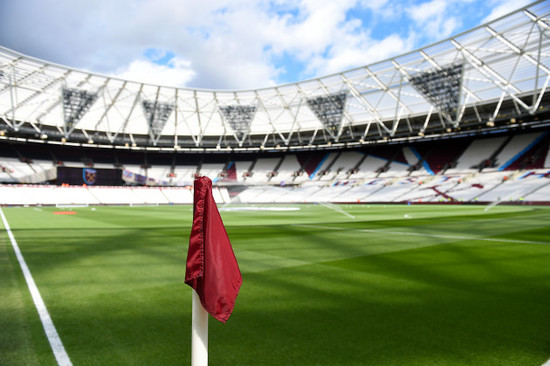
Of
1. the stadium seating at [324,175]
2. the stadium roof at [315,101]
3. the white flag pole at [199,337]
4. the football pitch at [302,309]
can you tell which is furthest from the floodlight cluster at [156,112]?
the white flag pole at [199,337]

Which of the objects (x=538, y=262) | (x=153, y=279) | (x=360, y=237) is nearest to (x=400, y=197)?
(x=360, y=237)

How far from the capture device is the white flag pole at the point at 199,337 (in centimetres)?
210

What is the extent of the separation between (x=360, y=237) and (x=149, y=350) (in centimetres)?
1042

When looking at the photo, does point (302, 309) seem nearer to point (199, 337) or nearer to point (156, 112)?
point (199, 337)

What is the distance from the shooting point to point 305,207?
43.0m

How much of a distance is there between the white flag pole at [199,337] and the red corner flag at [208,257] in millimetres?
65

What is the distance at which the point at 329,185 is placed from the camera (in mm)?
64062

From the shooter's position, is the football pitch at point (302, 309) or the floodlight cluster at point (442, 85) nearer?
the football pitch at point (302, 309)

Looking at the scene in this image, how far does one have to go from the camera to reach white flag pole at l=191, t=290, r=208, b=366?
2098mm

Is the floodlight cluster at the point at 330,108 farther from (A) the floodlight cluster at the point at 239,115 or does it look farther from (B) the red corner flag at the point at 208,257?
(B) the red corner flag at the point at 208,257

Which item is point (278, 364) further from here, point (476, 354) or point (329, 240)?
point (329, 240)

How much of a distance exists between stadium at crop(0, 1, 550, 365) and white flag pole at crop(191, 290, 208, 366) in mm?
1244

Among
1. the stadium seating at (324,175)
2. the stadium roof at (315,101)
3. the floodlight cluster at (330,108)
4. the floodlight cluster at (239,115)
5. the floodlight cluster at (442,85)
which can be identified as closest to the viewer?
the stadium roof at (315,101)

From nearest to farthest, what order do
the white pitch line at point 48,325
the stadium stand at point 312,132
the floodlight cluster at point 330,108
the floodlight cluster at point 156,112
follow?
the white pitch line at point 48,325, the stadium stand at point 312,132, the floodlight cluster at point 330,108, the floodlight cluster at point 156,112
